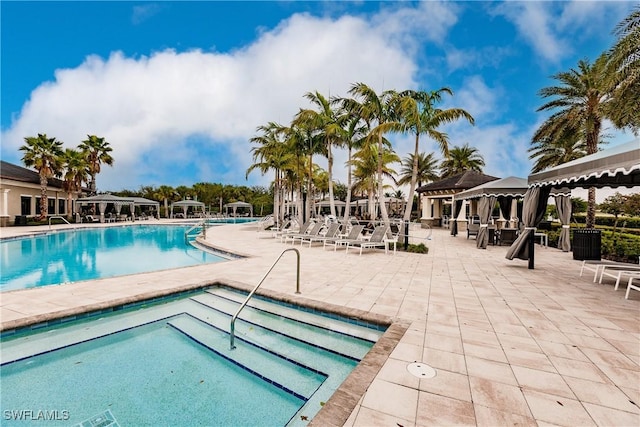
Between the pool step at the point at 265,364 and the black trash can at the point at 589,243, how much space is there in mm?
8278

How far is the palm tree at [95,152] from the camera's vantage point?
26453 millimetres

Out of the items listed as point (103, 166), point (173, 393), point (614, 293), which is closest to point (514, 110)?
point (614, 293)

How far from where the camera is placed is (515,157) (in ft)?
75.2

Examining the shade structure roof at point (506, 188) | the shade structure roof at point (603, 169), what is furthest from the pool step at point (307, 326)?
the shade structure roof at point (506, 188)

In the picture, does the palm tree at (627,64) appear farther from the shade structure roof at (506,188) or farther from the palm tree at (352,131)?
the palm tree at (352,131)

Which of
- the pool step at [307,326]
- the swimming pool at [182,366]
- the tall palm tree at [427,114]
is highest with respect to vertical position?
the tall palm tree at [427,114]

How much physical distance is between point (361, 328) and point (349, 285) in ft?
5.66

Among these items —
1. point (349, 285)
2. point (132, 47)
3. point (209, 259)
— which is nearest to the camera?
point (349, 285)

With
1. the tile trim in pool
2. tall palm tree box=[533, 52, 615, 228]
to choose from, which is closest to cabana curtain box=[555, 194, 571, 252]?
tall palm tree box=[533, 52, 615, 228]

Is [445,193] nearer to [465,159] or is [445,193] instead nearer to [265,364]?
[465,159]

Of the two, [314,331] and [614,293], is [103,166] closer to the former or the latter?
[314,331]

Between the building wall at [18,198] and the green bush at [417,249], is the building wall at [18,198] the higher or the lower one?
the higher one

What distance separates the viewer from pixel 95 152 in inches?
1062

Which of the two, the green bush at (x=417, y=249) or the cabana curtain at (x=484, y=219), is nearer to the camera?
the green bush at (x=417, y=249)
